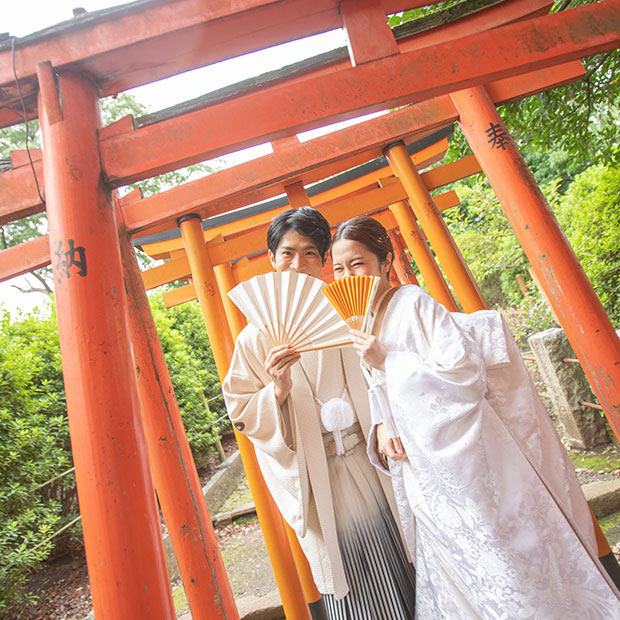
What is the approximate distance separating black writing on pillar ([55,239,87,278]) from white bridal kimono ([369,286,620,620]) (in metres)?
1.36

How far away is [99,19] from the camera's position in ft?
5.78

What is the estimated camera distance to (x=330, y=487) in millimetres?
1963

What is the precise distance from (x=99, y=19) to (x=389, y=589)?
2952 millimetres

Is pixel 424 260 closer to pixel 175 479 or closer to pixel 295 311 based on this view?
pixel 295 311

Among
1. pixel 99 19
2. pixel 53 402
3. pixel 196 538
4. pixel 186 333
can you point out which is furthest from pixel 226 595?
pixel 186 333

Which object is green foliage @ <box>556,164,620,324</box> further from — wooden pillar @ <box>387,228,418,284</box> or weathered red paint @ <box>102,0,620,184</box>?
weathered red paint @ <box>102,0,620,184</box>

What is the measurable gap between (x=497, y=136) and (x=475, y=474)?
2384mm

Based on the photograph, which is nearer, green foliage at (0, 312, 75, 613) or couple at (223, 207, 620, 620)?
couple at (223, 207, 620, 620)

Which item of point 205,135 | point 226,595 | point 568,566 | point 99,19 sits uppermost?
point 99,19

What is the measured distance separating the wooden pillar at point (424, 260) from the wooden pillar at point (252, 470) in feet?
7.76

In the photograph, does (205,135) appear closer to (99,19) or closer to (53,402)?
(99,19)

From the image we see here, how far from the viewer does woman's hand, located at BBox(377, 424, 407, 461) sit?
71.9 inches

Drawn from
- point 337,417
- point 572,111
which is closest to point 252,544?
point 337,417

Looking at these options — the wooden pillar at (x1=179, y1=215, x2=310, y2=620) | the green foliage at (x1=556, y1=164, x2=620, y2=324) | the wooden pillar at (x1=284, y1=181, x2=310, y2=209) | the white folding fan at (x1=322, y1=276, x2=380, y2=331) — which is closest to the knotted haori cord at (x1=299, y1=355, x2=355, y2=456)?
the white folding fan at (x1=322, y1=276, x2=380, y2=331)
